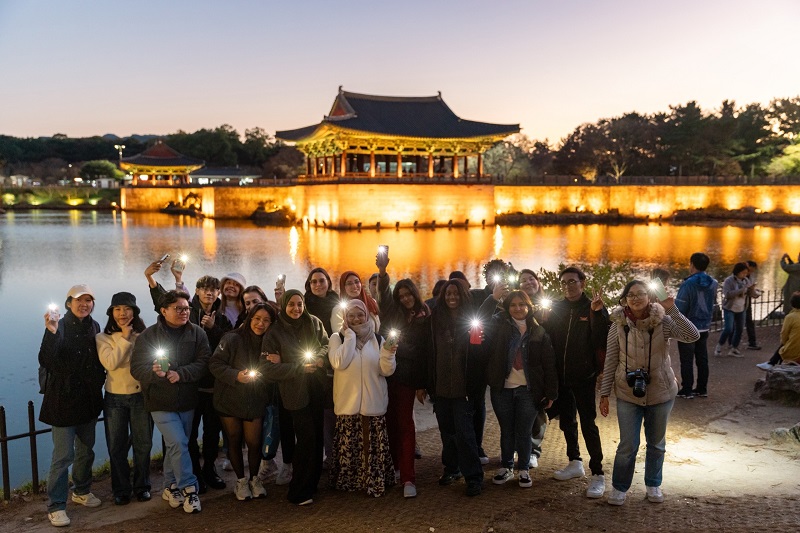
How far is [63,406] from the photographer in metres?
4.02

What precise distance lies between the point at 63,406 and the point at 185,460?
86 cm

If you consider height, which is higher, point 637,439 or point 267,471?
point 637,439

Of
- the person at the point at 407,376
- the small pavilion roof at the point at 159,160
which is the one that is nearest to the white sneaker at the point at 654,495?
the person at the point at 407,376

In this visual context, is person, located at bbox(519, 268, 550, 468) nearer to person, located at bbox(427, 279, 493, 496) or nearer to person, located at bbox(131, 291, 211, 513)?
person, located at bbox(427, 279, 493, 496)

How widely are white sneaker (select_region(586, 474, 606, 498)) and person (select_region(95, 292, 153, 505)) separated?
3043mm

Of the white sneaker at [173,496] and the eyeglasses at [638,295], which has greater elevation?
the eyeglasses at [638,295]

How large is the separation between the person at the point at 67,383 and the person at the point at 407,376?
2.00 m

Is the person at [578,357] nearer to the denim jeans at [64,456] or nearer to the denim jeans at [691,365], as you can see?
the denim jeans at [691,365]

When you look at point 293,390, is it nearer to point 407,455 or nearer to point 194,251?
point 407,455

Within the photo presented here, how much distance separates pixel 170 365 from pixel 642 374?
3036 mm

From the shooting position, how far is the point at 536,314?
15.0ft

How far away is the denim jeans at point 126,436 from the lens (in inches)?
166

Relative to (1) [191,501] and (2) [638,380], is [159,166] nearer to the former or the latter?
(1) [191,501]

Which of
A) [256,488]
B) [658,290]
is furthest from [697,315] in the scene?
[256,488]
